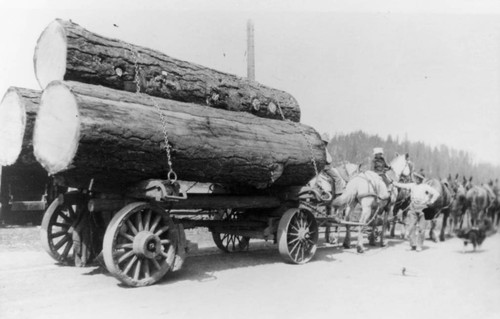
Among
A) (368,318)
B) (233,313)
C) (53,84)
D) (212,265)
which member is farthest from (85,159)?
(368,318)

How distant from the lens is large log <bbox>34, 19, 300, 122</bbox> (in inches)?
230

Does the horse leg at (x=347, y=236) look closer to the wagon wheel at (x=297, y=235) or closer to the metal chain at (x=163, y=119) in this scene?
the wagon wheel at (x=297, y=235)

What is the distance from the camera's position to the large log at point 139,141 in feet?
17.5

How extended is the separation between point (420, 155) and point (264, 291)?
6295mm

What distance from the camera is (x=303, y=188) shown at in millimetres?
8055

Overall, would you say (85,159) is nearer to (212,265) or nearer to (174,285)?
(174,285)

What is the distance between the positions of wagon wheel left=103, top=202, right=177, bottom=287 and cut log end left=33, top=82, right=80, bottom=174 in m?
0.99

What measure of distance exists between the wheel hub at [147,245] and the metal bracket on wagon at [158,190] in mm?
483

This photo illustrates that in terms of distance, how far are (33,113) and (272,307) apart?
513cm

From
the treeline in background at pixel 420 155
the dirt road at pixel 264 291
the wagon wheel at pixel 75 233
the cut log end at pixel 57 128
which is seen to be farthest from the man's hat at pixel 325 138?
the cut log end at pixel 57 128

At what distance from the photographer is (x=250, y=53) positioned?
1280 cm

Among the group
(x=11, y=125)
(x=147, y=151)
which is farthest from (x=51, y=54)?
(x=11, y=125)

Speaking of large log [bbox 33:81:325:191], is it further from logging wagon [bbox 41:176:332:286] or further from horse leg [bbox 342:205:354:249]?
horse leg [bbox 342:205:354:249]

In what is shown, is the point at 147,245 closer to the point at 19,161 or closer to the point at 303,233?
the point at 303,233
